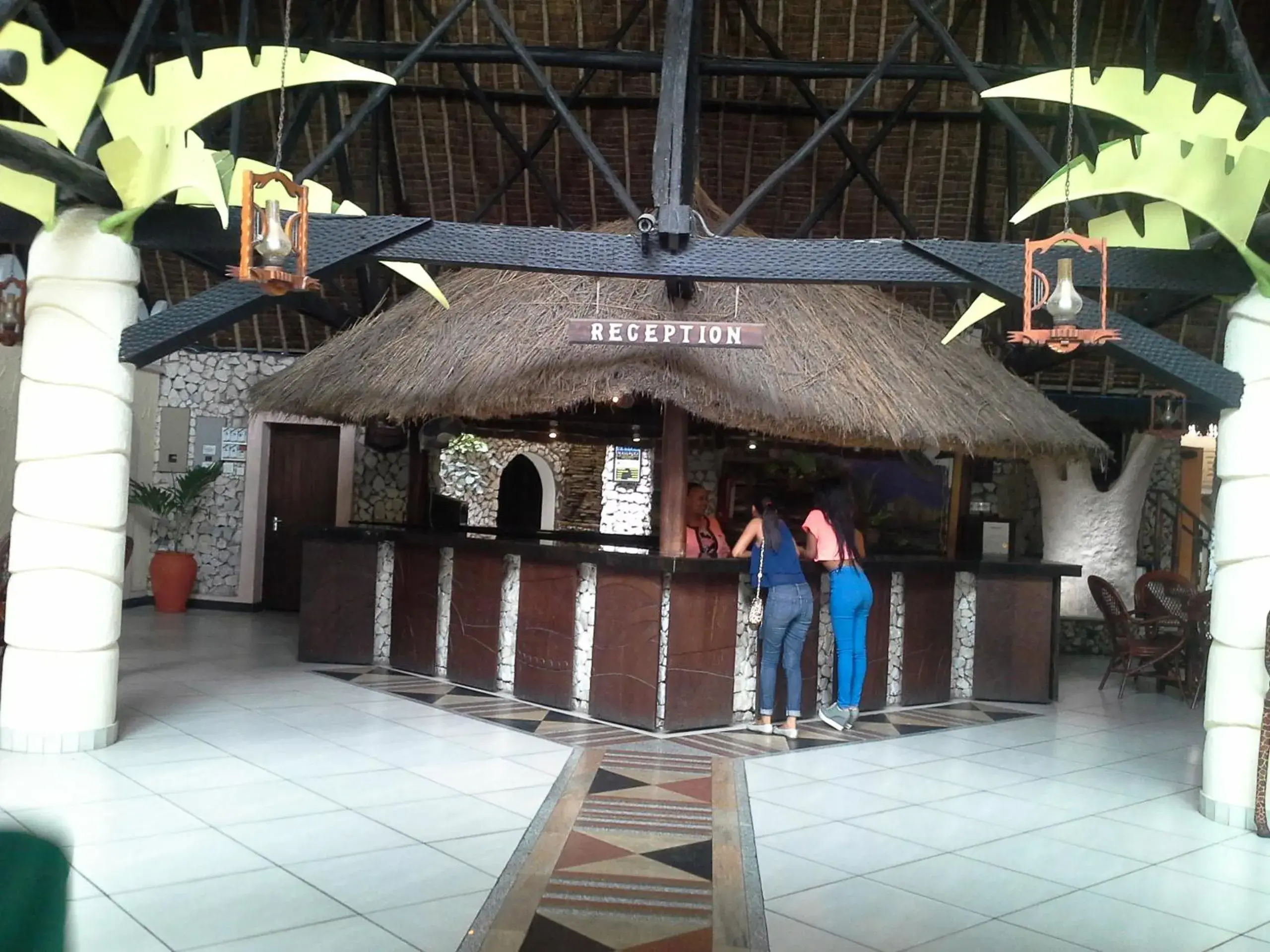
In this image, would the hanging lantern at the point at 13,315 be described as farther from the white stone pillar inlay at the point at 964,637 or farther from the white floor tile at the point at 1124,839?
the white stone pillar inlay at the point at 964,637

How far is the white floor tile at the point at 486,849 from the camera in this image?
429cm

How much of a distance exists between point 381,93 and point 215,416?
5.55m

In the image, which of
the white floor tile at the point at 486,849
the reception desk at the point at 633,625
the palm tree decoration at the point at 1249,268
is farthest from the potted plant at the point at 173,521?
the palm tree decoration at the point at 1249,268

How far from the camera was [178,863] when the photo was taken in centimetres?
410

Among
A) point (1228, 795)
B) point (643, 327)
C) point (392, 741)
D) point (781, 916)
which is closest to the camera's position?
point (781, 916)

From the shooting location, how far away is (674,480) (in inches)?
289

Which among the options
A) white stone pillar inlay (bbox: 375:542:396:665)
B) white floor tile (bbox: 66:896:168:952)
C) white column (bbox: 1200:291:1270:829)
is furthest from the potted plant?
white column (bbox: 1200:291:1270:829)

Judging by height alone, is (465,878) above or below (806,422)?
below

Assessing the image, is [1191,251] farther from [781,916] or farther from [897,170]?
[897,170]

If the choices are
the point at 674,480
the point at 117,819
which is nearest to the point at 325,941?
the point at 117,819

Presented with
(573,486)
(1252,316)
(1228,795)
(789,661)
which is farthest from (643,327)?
(573,486)

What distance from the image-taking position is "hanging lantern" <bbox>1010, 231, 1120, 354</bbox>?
4527 mm

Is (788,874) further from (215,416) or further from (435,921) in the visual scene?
(215,416)

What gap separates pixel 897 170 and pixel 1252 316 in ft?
17.3
